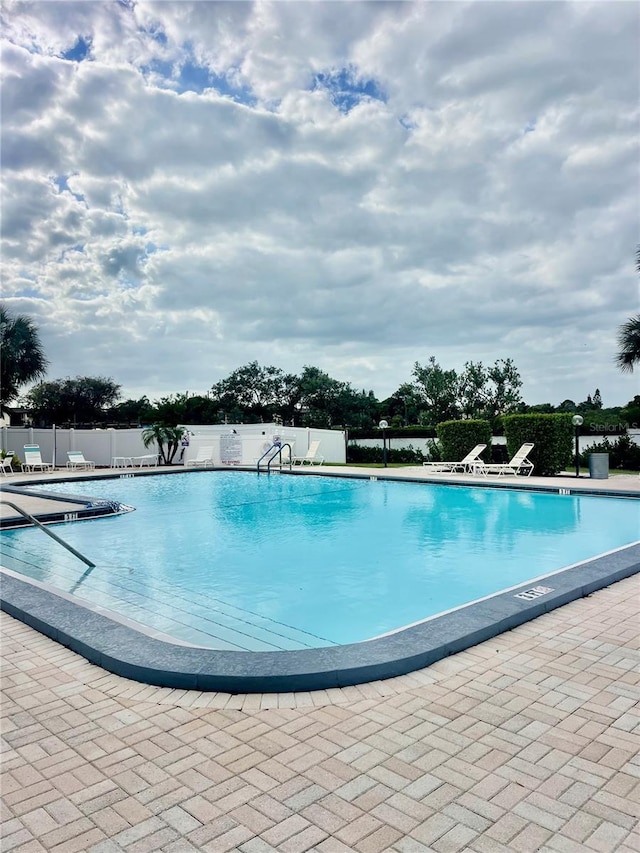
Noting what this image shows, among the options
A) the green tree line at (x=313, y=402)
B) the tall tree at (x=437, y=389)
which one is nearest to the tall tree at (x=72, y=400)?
the green tree line at (x=313, y=402)

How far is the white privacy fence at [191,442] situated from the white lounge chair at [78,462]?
714 mm

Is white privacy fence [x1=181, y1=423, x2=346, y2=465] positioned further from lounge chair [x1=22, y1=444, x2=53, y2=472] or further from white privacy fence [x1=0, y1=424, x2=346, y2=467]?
lounge chair [x1=22, y1=444, x2=53, y2=472]

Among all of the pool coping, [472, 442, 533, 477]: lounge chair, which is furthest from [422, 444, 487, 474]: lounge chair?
the pool coping

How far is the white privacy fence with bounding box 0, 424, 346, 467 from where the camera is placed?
71.8 feet

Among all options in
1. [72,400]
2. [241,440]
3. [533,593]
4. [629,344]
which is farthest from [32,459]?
[72,400]

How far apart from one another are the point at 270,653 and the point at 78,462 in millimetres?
19020

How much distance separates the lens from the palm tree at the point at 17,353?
2186 cm

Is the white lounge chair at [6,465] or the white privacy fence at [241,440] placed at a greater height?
the white privacy fence at [241,440]

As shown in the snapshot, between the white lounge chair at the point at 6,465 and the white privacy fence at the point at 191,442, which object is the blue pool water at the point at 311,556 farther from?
the white privacy fence at the point at 191,442

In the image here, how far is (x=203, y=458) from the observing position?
21.6 m

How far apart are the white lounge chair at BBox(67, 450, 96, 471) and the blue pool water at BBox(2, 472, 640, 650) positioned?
8.22 meters

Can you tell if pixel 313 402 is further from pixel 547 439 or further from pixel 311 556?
pixel 311 556

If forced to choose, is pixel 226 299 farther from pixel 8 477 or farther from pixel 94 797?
pixel 94 797

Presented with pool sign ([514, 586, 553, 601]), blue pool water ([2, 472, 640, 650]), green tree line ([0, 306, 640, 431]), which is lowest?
blue pool water ([2, 472, 640, 650])
